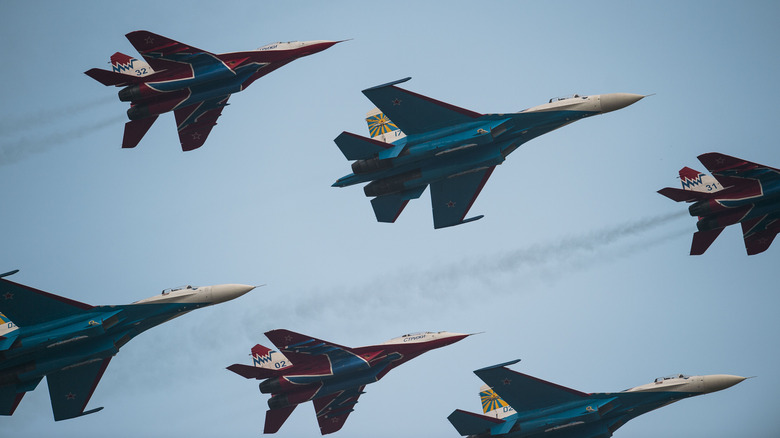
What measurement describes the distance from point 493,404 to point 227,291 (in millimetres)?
16019

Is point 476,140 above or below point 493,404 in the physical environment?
above

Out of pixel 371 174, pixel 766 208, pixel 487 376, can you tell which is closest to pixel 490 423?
pixel 487 376

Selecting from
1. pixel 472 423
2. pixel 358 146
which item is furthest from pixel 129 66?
pixel 472 423

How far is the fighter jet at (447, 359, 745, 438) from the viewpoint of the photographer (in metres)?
65.8

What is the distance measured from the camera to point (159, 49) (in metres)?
67.1

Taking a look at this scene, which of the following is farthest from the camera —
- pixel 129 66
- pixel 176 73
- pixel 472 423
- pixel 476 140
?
pixel 129 66

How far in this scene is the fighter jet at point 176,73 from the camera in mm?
67188

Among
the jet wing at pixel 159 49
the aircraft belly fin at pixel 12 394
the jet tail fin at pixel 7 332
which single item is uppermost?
the jet wing at pixel 159 49

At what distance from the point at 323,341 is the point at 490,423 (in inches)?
372

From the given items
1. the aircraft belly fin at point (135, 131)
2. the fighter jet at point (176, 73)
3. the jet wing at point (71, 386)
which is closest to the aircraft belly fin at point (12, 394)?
the jet wing at point (71, 386)

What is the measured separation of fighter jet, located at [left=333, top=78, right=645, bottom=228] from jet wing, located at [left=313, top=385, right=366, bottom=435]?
10831 mm

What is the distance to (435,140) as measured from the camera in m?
65.6

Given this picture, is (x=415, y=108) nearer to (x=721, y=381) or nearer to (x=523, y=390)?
(x=523, y=390)

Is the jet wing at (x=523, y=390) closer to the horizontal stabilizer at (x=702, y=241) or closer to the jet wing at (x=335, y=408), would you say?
the jet wing at (x=335, y=408)
